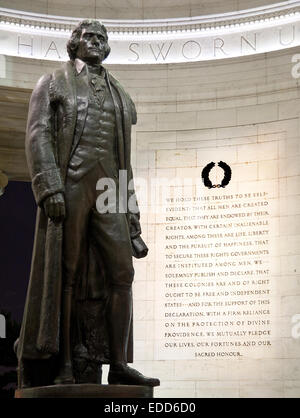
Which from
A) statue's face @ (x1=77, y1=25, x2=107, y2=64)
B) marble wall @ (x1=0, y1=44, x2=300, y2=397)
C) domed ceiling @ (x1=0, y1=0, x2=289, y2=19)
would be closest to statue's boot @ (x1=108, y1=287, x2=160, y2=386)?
statue's face @ (x1=77, y1=25, x2=107, y2=64)

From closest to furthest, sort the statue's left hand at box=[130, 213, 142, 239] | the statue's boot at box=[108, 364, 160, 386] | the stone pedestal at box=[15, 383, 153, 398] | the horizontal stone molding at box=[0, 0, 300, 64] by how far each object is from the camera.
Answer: the stone pedestal at box=[15, 383, 153, 398]
the statue's boot at box=[108, 364, 160, 386]
the statue's left hand at box=[130, 213, 142, 239]
the horizontal stone molding at box=[0, 0, 300, 64]

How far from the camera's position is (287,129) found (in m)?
12.9

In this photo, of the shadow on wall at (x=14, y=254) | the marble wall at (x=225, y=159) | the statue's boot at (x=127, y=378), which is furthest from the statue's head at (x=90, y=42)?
the shadow on wall at (x=14, y=254)

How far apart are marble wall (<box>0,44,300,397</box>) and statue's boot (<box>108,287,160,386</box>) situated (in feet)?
16.4

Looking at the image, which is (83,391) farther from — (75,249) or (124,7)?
(124,7)

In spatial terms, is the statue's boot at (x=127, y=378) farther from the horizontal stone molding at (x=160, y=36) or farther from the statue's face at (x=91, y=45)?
the horizontal stone molding at (x=160, y=36)

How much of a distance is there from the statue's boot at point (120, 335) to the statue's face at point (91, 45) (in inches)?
82.2

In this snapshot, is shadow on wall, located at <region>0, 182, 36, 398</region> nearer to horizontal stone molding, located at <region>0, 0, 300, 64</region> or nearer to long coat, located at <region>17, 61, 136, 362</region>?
horizontal stone molding, located at <region>0, 0, 300, 64</region>

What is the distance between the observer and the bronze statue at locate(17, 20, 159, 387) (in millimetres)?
7406

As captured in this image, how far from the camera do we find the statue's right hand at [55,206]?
7.41m

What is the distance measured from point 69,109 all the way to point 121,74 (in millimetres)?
6083
